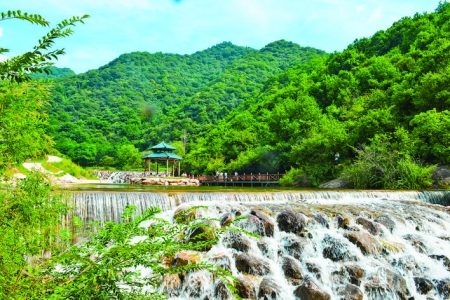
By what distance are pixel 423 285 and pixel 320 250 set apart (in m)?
2.11

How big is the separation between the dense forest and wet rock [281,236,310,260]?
1111cm

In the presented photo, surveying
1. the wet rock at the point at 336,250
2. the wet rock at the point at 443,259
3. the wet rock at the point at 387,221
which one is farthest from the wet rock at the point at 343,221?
the wet rock at the point at 443,259

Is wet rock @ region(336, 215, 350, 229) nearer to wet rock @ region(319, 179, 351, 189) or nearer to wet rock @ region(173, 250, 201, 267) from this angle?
wet rock @ region(173, 250, 201, 267)

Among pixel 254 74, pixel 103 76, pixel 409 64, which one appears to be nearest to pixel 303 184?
pixel 409 64

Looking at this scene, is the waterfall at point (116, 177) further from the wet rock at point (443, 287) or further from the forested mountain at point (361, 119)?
the wet rock at point (443, 287)

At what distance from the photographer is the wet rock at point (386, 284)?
681 centimetres

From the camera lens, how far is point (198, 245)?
2.34m

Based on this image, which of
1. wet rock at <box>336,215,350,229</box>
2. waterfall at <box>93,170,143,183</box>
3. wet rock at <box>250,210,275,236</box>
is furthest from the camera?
waterfall at <box>93,170,143,183</box>

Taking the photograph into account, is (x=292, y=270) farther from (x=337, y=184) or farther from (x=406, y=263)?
(x=337, y=184)

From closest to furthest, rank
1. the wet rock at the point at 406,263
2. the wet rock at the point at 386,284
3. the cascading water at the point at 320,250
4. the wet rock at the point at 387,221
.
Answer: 1. the cascading water at the point at 320,250
2. the wet rock at the point at 386,284
3. the wet rock at the point at 406,263
4. the wet rock at the point at 387,221

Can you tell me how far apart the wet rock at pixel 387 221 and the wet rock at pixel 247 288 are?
4661mm

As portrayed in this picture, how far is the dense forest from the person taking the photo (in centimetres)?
1948

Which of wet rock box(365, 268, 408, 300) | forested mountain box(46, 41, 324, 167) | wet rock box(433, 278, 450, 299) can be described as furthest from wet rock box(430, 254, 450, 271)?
forested mountain box(46, 41, 324, 167)

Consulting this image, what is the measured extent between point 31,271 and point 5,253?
19 cm
